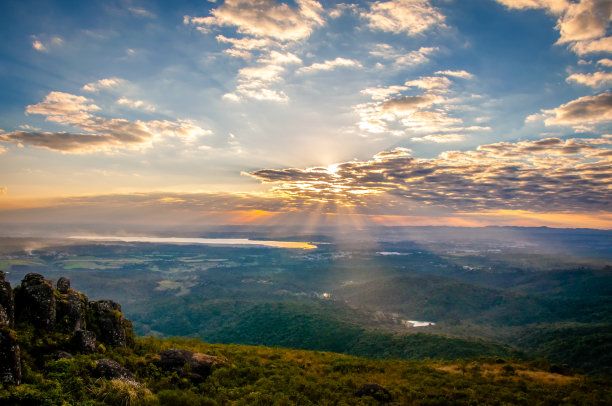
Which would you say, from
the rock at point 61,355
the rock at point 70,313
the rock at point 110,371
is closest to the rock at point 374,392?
the rock at point 110,371

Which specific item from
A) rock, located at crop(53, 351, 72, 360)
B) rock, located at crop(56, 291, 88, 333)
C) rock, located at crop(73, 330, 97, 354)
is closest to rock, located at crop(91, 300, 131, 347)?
rock, located at crop(56, 291, 88, 333)

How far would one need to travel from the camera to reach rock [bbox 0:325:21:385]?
13.0 metres

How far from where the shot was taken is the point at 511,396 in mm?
23344

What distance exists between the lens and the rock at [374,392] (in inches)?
827

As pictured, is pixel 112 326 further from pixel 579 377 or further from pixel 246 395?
pixel 579 377

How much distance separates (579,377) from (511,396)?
1516 cm

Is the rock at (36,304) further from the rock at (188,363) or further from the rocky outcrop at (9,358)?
the rock at (188,363)

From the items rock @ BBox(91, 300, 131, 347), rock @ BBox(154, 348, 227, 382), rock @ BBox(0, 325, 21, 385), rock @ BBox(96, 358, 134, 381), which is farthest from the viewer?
rock @ BBox(91, 300, 131, 347)

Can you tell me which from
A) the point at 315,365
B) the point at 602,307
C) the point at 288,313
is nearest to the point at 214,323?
the point at 288,313

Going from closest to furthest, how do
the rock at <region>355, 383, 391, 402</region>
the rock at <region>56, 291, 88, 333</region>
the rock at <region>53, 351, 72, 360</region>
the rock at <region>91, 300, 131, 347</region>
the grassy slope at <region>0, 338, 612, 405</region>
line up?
1. the grassy slope at <region>0, 338, 612, 405</region>
2. the rock at <region>53, 351, 72, 360</region>
3. the rock at <region>56, 291, 88, 333</region>
4. the rock at <region>355, 383, 391, 402</region>
5. the rock at <region>91, 300, 131, 347</region>

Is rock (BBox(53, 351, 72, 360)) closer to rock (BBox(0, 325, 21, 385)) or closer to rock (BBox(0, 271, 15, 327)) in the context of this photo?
rock (BBox(0, 271, 15, 327))

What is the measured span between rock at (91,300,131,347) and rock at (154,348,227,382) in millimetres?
3501

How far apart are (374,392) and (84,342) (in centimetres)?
1975

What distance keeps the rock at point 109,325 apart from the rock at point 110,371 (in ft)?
20.0
